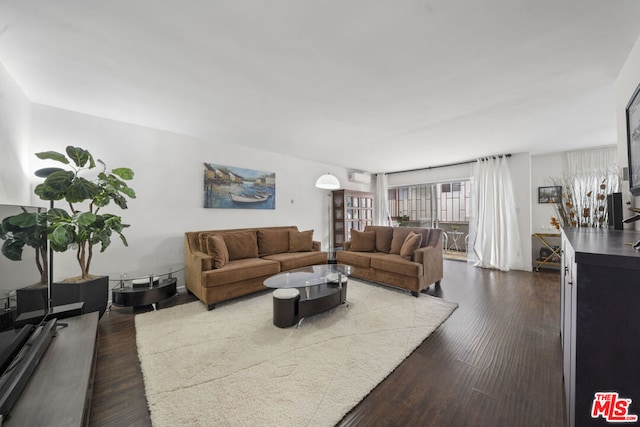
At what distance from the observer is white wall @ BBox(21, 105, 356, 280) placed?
2.71 meters

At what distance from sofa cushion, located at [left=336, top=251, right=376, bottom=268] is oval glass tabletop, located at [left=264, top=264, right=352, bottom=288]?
2.23 ft

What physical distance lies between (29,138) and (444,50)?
13.9 feet

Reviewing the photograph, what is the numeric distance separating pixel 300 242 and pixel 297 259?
60cm

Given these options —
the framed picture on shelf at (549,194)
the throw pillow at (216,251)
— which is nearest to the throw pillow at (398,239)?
the throw pillow at (216,251)

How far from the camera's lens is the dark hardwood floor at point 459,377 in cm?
135

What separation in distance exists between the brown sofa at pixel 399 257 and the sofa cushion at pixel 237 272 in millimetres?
1309

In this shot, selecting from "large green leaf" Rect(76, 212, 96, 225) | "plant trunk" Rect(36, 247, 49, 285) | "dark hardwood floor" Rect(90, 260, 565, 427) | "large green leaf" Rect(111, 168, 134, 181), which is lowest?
"dark hardwood floor" Rect(90, 260, 565, 427)

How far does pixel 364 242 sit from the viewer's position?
169 inches

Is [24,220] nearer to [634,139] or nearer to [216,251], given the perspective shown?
[216,251]

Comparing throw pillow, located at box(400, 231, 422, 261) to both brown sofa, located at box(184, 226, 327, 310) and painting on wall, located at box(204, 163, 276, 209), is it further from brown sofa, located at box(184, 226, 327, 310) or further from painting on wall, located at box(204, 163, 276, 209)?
painting on wall, located at box(204, 163, 276, 209)

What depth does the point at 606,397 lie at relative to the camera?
817mm

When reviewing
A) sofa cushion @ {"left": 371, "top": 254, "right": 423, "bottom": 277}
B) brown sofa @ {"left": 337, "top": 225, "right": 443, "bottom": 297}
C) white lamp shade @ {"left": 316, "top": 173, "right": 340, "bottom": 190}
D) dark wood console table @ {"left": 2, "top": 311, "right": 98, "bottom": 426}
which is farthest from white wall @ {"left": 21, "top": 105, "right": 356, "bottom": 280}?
sofa cushion @ {"left": 371, "top": 254, "right": 423, "bottom": 277}

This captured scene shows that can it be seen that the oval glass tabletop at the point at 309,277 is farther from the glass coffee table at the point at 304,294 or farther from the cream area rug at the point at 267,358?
the cream area rug at the point at 267,358

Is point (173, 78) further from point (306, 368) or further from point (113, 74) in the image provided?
point (306, 368)
